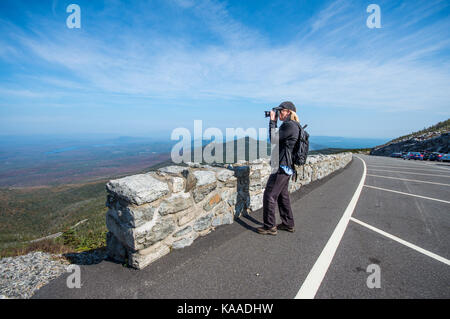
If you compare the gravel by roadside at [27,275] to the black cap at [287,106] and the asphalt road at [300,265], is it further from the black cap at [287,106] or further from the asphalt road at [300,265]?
the black cap at [287,106]

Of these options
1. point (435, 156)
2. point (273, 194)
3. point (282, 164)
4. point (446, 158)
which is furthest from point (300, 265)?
point (435, 156)

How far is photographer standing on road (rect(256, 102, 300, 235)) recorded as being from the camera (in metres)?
3.45

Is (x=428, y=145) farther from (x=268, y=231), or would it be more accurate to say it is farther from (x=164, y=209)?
(x=164, y=209)

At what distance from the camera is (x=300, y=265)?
2678 millimetres

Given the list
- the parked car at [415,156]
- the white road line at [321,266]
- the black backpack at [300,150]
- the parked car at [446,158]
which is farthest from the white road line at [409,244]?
the parked car at [415,156]

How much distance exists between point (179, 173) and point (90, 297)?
1.92 meters

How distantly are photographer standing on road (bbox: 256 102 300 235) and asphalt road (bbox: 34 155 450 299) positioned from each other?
0.30 metres

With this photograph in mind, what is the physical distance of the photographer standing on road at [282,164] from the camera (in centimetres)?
345

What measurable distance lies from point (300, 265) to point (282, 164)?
5.33 feet

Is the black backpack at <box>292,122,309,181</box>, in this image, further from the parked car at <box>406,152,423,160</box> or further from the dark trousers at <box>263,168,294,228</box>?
the parked car at <box>406,152,423,160</box>

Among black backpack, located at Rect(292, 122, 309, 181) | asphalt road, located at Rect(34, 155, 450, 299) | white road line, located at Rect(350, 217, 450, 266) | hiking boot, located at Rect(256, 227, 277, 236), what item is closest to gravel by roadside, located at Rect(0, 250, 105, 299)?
asphalt road, located at Rect(34, 155, 450, 299)
